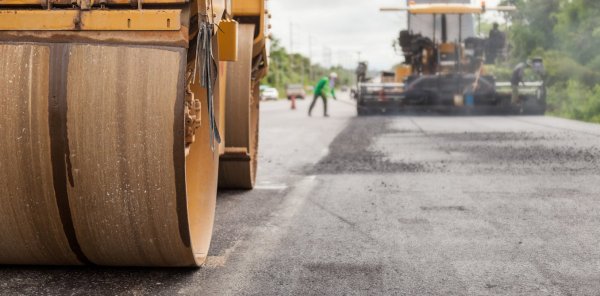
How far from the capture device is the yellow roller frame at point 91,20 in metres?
3.77

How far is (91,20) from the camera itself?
3779mm

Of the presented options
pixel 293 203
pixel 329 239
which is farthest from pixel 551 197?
pixel 329 239

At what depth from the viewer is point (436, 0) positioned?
2330cm

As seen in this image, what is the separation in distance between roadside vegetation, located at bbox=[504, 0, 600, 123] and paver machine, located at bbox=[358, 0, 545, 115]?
3.08 meters

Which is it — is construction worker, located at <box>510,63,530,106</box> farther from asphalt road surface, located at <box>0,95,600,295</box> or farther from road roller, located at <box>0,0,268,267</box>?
road roller, located at <box>0,0,268,267</box>

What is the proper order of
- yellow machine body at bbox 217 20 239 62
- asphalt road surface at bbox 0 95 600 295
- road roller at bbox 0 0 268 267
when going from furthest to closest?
1. yellow machine body at bbox 217 20 239 62
2. asphalt road surface at bbox 0 95 600 295
3. road roller at bbox 0 0 268 267

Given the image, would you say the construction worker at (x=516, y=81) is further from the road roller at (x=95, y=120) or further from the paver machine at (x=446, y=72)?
the road roller at (x=95, y=120)

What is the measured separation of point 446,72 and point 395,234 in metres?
19.2

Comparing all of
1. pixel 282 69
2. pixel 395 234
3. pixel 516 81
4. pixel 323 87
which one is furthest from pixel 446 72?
pixel 282 69

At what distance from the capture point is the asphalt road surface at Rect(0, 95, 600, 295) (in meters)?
4.20

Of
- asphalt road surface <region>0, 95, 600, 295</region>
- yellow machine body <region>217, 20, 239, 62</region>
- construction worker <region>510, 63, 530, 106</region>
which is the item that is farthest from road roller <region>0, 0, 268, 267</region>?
construction worker <region>510, 63, 530, 106</region>

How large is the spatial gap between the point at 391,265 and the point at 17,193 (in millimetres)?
1919

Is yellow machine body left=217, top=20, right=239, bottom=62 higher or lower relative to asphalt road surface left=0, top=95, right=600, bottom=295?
higher

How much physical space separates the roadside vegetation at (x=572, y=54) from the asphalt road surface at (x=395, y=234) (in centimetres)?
1659
